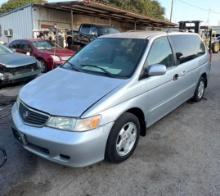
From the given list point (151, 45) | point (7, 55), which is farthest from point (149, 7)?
point (151, 45)

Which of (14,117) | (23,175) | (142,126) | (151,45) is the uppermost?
(151,45)

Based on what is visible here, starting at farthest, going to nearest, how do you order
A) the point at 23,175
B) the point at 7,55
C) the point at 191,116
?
1. the point at 7,55
2. the point at 191,116
3. the point at 23,175

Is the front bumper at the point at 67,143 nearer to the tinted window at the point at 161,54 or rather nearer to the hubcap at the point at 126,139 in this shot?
the hubcap at the point at 126,139

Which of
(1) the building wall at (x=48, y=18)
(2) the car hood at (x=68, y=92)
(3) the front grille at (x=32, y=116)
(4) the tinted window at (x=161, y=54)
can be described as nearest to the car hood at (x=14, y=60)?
(2) the car hood at (x=68, y=92)

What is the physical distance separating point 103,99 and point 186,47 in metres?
2.69

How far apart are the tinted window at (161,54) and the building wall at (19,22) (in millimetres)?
14281

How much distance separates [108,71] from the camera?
11.4 feet

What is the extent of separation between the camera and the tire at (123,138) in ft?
9.48

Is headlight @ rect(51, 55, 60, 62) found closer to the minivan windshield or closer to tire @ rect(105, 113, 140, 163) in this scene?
the minivan windshield

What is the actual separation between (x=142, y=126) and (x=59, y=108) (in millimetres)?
1342

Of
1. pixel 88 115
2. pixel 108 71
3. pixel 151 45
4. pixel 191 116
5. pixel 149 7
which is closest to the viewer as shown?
pixel 88 115

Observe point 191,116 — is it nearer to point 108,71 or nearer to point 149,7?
point 108,71

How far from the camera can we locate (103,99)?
2807 millimetres

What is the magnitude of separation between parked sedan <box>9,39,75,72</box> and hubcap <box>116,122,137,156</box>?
6.38 metres
